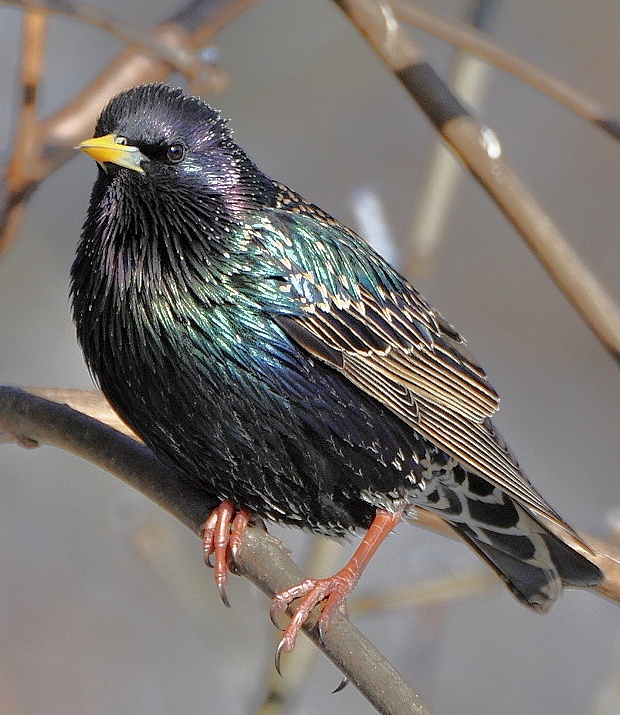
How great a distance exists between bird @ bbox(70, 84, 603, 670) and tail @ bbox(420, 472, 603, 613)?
29 mm

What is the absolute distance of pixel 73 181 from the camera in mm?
4465

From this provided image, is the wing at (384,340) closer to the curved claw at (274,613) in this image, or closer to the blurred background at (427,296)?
the curved claw at (274,613)

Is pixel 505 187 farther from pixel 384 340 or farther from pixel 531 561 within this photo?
pixel 531 561

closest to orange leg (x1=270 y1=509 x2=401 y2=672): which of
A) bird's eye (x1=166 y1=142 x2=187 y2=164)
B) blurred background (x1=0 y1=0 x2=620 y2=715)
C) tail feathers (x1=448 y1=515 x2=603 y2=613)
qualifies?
tail feathers (x1=448 y1=515 x2=603 y2=613)

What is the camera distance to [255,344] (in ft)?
7.73

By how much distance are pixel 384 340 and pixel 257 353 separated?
37 centimetres

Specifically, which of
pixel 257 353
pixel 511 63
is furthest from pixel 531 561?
pixel 511 63

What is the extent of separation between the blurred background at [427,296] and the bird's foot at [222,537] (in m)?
1.50

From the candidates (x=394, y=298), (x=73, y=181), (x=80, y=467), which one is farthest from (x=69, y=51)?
(x=394, y=298)

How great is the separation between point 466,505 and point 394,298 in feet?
1.69

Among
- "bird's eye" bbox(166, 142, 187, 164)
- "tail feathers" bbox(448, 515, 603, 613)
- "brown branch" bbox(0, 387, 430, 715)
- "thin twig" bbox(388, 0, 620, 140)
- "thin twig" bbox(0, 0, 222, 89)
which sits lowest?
"brown branch" bbox(0, 387, 430, 715)

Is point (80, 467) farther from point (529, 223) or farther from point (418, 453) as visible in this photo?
point (529, 223)

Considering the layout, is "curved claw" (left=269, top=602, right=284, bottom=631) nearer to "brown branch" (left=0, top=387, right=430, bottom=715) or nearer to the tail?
"brown branch" (left=0, top=387, right=430, bottom=715)

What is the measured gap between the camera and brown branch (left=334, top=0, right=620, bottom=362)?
2.15 meters
